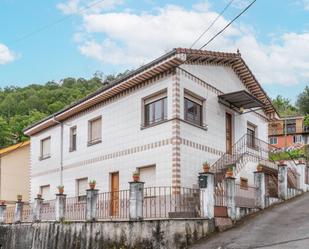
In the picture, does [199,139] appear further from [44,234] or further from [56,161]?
[56,161]

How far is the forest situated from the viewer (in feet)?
152

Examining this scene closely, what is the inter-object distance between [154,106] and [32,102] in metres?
34.9


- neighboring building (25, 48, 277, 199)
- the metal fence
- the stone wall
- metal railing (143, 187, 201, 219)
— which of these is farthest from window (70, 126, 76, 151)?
the metal fence

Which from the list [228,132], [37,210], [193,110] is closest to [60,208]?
[37,210]

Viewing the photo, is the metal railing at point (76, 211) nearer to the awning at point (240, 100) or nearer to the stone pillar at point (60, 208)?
the stone pillar at point (60, 208)

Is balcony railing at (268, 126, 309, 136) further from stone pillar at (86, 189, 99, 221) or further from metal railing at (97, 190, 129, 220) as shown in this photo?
stone pillar at (86, 189, 99, 221)

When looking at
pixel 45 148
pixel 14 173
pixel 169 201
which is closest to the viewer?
pixel 169 201

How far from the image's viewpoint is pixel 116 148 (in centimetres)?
2114

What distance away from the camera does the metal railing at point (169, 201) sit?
1683 cm

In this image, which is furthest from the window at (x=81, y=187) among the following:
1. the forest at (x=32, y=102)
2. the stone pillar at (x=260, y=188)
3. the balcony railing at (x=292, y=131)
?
the balcony railing at (x=292, y=131)

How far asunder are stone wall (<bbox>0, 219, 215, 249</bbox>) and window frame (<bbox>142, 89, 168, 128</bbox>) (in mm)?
4833

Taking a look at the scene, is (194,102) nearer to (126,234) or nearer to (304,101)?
(126,234)

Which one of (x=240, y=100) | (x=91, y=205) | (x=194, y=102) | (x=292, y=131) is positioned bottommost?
(x=91, y=205)

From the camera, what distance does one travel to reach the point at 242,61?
2222 centimetres
